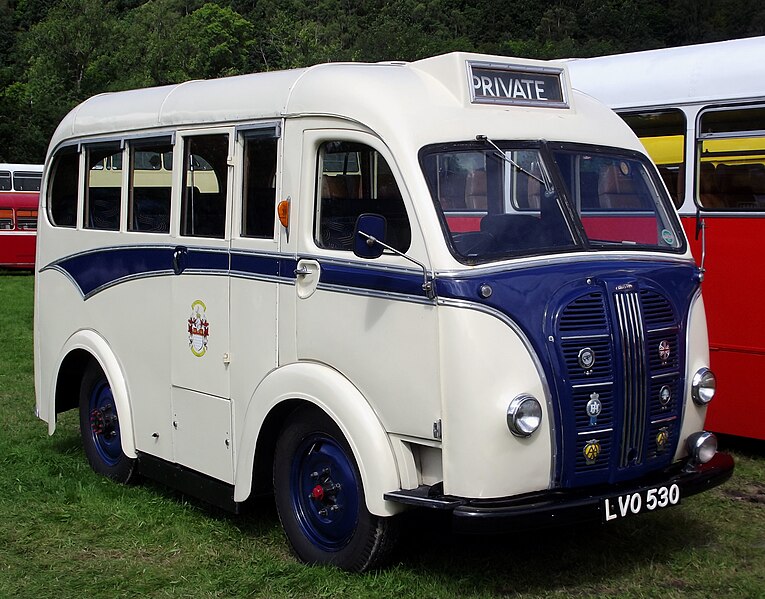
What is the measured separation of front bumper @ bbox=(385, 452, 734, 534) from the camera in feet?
16.9

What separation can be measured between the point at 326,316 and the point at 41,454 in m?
4.07

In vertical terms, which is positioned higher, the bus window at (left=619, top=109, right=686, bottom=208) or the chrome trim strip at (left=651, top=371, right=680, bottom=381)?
the bus window at (left=619, top=109, right=686, bottom=208)

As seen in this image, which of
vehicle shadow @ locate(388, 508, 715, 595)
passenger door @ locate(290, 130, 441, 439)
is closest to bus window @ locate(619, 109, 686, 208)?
vehicle shadow @ locate(388, 508, 715, 595)

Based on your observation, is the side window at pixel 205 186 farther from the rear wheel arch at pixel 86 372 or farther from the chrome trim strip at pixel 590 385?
the chrome trim strip at pixel 590 385

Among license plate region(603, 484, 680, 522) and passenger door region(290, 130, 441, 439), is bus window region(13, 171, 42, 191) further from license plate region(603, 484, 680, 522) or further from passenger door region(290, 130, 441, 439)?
license plate region(603, 484, 680, 522)

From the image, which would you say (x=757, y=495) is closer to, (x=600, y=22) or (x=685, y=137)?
(x=685, y=137)

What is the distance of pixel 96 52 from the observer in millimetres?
79250

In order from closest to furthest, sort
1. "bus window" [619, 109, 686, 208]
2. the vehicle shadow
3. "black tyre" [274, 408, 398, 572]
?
"black tyre" [274, 408, 398, 572] → the vehicle shadow → "bus window" [619, 109, 686, 208]

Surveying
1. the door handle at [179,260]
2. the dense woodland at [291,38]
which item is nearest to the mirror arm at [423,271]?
the door handle at [179,260]

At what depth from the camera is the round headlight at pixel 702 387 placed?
598 cm

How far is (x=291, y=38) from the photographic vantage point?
98938 millimetres

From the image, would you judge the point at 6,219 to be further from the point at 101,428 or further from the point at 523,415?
the point at 523,415

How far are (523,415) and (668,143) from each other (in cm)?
450

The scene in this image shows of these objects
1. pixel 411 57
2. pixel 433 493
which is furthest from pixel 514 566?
pixel 411 57
